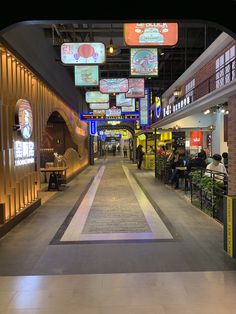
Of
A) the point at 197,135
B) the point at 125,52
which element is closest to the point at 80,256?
the point at 197,135

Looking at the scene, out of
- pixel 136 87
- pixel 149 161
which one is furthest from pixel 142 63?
pixel 149 161

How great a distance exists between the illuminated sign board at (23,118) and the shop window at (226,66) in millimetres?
6304

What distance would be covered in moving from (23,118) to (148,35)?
3369 millimetres

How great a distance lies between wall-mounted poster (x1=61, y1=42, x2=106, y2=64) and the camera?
865 cm

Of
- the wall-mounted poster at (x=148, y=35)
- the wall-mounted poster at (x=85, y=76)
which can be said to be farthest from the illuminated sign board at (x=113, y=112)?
the wall-mounted poster at (x=148, y=35)

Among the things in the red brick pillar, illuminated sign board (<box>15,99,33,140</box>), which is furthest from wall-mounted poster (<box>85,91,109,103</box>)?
the red brick pillar

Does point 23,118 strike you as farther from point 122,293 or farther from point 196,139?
point 196,139

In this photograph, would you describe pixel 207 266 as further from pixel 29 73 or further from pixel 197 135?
pixel 197 135

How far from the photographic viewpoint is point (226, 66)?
11.1 meters

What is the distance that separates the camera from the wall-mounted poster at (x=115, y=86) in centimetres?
1328

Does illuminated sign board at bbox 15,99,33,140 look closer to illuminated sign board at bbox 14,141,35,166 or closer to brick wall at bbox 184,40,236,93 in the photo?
illuminated sign board at bbox 14,141,35,166

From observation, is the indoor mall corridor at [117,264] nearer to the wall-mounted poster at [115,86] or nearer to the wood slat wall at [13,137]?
the wood slat wall at [13,137]

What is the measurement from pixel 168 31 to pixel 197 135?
36.7ft

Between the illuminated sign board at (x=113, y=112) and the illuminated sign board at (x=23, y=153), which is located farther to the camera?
the illuminated sign board at (x=113, y=112)
